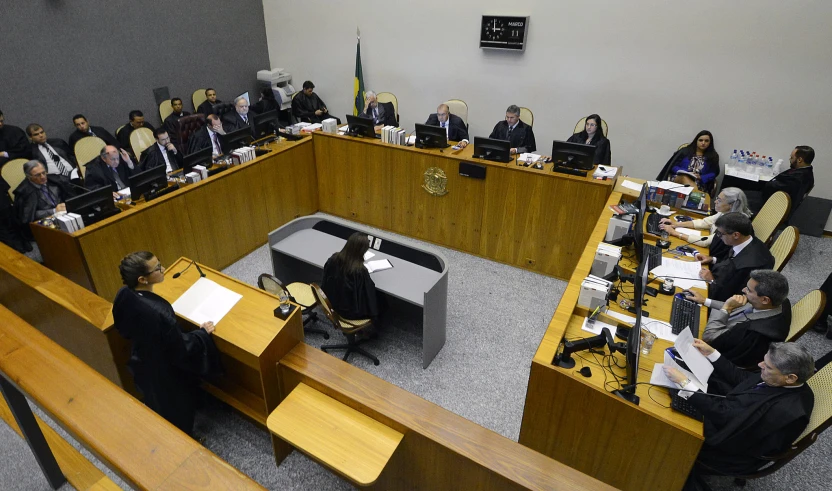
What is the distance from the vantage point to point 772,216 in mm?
4293

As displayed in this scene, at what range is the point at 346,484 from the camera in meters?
2.92

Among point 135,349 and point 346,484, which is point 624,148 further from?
point 135,349

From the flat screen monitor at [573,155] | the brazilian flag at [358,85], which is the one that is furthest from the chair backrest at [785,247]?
the brazilian flag at [358,85]

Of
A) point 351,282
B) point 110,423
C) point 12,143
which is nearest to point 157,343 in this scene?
point 351,282

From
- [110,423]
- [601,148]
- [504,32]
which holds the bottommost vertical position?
[601,148]

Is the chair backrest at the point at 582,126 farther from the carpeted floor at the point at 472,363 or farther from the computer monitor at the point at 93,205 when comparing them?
→ the computer monitor at the point at 93,205

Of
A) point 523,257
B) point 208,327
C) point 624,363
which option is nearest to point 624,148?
point 523,257

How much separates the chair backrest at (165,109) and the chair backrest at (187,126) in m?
0.69

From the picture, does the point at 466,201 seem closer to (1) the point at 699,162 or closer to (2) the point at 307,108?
(1) the point at 699,162

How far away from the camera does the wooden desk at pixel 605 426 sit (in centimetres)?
245

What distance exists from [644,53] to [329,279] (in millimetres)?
5342

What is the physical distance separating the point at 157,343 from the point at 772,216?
5.10 metres

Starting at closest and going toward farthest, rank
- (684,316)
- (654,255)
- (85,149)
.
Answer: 1. (684,316)
2. (654,255)
3. (85,149)

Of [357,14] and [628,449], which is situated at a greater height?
[357,14]
